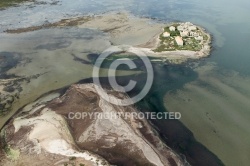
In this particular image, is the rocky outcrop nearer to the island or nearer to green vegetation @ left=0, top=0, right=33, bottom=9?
the island

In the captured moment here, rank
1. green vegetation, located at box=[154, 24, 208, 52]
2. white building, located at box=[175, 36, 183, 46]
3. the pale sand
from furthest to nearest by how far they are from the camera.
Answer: white building, located at box=[175, 36, 183, 46]
green vegetation, located at box=[154, 24, 208, 52]
the pale sand

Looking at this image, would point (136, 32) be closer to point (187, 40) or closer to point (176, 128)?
point (187, 40)

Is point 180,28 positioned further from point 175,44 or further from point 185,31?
point 175,44

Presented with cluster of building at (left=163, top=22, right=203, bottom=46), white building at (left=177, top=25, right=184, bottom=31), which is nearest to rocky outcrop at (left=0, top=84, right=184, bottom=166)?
cluster of building at (left=163, top=22, right=203, bottom=46)

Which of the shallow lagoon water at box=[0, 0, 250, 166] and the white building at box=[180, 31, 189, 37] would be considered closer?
the shallow lagoon water at box=[0, 0, 250, 166]

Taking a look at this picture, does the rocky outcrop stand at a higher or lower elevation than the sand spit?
lower

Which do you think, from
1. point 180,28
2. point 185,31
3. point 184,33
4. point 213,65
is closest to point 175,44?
point 184,33

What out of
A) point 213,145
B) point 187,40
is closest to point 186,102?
point 213,145
